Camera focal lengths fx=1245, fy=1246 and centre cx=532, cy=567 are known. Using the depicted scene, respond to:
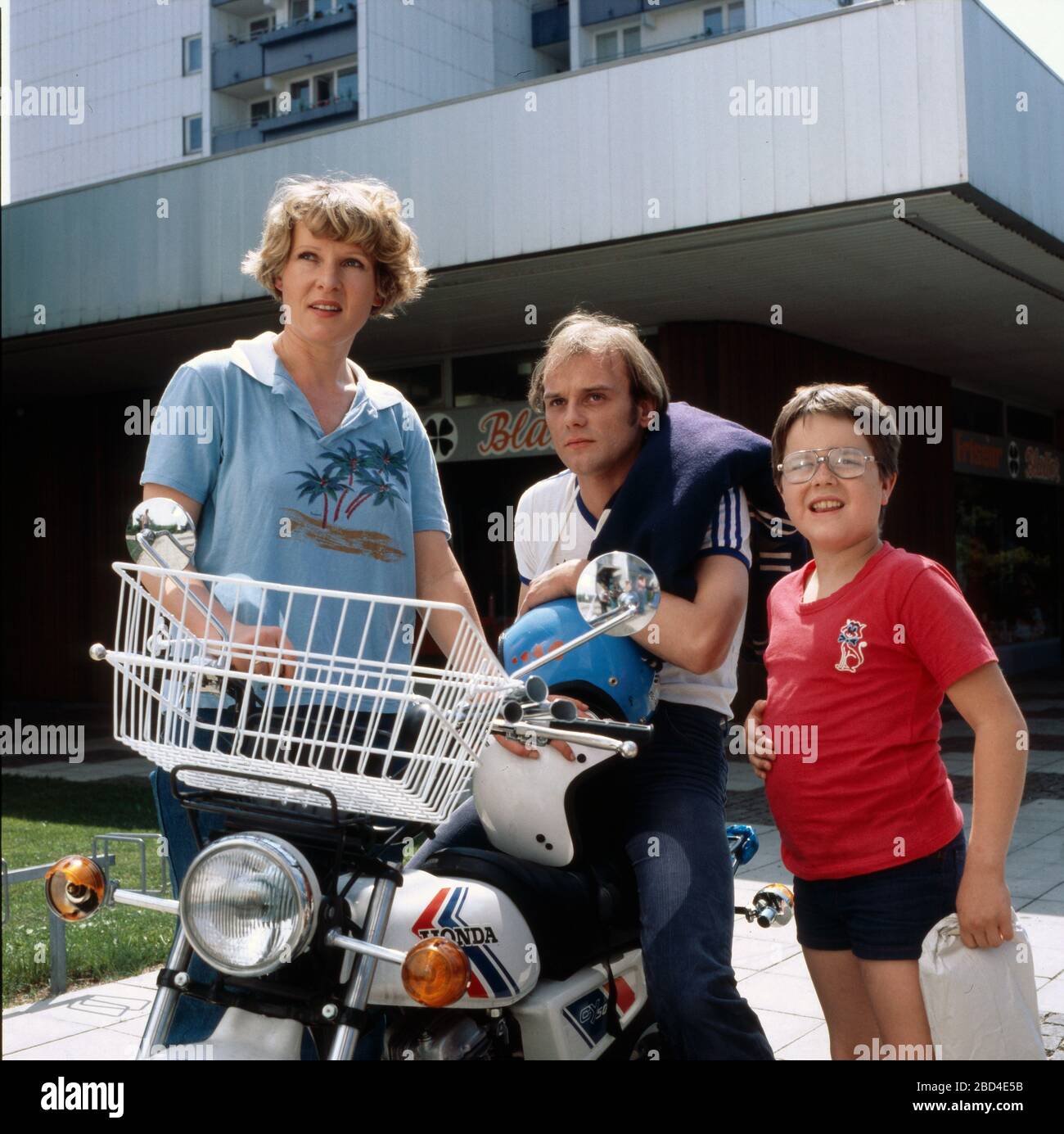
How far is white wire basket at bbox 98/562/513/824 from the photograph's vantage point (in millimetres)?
1729

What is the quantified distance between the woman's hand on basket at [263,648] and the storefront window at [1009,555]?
1683 centimetres

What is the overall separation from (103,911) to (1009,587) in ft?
56.3

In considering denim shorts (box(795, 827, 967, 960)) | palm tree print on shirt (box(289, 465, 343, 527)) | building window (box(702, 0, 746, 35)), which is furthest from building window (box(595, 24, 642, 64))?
denim shorts (box(795, 827, 967, 960))

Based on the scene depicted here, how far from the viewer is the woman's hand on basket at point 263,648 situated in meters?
1.75

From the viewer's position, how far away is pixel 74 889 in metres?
2.03

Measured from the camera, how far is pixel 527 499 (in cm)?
272

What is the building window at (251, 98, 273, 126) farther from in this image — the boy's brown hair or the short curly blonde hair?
the boy's brown hair

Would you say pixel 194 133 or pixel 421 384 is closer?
pixel 421 384

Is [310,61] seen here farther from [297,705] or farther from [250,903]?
[250,903]

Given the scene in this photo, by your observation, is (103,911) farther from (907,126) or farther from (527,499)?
(907,126)

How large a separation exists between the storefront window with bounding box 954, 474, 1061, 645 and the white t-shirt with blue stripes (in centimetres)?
1593

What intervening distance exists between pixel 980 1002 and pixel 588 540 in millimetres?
1106

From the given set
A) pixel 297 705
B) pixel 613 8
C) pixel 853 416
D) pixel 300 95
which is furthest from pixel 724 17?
pixel 297 705
